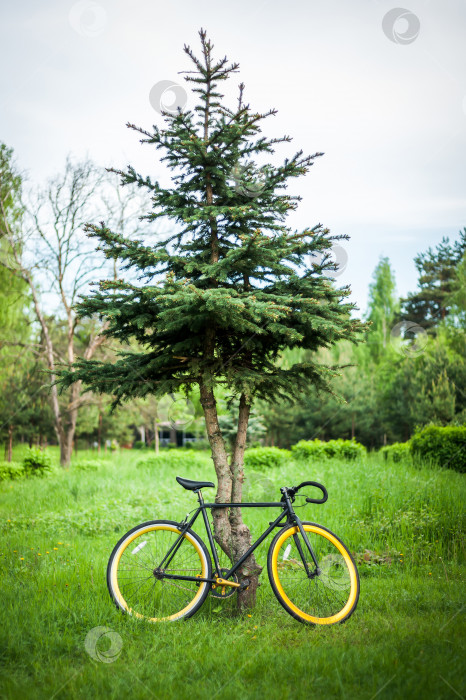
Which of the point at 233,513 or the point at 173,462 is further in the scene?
the point at 173,462

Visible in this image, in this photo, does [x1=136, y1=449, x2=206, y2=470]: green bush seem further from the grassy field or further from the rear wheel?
the rear wheel

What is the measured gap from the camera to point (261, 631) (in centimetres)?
334

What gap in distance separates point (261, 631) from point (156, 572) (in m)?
0.84

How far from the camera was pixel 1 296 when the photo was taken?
52.0 ft

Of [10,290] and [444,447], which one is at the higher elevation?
[10,290]

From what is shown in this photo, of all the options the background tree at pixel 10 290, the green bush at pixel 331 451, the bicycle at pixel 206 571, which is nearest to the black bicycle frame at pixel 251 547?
the bicycle at pixel 206 571

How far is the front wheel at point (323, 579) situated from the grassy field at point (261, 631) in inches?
6.1

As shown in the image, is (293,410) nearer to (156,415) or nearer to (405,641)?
(156,415)

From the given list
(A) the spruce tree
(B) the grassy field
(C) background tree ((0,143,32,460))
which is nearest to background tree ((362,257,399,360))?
(C) background tree ((0,143,32,460))

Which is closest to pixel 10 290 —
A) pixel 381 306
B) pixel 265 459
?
pixel 265 459

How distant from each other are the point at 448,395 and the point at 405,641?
1813 cm

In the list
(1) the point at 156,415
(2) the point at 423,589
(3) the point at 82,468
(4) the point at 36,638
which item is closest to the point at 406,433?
(1) the point at 156,415

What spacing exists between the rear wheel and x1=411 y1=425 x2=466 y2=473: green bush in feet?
25.0

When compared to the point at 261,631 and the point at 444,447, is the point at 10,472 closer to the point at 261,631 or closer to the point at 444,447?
the point at 444,447
